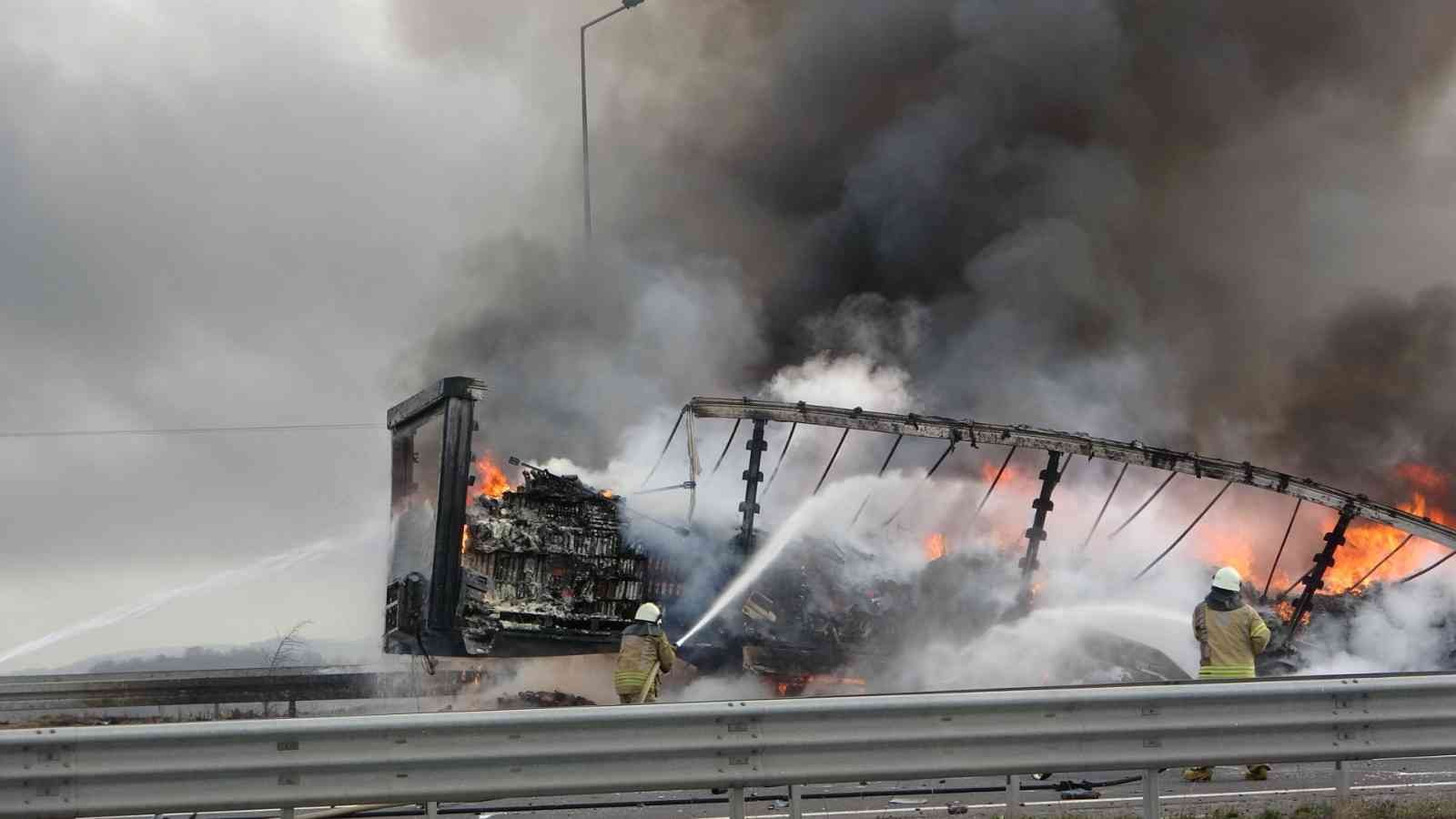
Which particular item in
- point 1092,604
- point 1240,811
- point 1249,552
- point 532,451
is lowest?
point 1240,811

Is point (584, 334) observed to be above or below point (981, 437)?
above

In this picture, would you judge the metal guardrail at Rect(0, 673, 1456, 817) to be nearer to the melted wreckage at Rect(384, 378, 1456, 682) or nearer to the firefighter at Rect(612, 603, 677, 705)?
the firefighter at Rect(612, 603, 677, 705)

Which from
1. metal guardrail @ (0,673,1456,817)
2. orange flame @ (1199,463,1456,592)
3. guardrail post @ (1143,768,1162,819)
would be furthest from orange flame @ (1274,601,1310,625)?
guardrail post @ (1143,768,1162,819)

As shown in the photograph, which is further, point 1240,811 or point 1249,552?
point 1249,552

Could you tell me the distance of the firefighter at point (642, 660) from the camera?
37.3 ft

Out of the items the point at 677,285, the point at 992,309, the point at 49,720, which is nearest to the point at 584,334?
the point at 677,285

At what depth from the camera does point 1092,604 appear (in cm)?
2608

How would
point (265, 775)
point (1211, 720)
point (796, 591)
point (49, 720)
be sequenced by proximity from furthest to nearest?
point (796, 591) → point (49, 720) → point (1211, 720) → point (265, 775)

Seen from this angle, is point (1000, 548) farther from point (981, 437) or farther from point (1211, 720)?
point (1211, 720)

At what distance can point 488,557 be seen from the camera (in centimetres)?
2203

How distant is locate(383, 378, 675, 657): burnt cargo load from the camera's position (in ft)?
60.5

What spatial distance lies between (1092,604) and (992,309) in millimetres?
16030

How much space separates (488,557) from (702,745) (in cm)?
1482

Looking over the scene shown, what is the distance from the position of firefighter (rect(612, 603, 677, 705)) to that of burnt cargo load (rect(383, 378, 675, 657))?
276 inches
